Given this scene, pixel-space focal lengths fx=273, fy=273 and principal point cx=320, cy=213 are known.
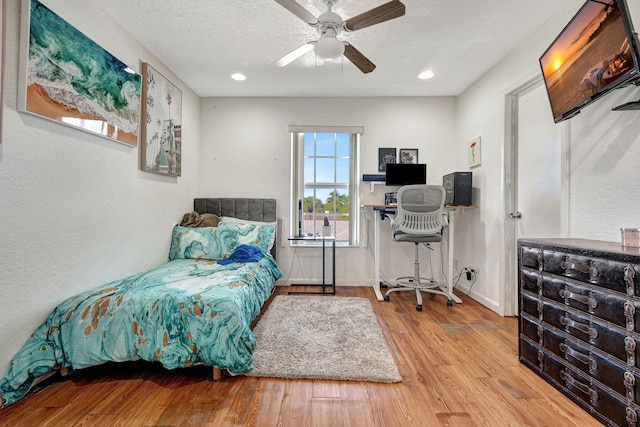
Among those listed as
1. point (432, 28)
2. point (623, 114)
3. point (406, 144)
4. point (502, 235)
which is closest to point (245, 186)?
point (406, 144)

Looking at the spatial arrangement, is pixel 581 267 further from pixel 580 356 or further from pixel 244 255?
pixel 244 255

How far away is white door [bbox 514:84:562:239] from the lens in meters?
2.22

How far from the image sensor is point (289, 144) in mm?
3729

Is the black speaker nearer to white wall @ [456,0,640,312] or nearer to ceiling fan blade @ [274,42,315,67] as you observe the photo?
white wall @ [456,0,640,312]

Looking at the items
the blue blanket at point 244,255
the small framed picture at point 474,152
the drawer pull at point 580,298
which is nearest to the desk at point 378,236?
the small framed picture at point 474,152

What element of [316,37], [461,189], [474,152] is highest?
[316,37]

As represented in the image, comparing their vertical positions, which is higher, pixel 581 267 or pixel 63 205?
pixel 63 205

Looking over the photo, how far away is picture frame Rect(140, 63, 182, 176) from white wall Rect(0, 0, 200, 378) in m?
0.12

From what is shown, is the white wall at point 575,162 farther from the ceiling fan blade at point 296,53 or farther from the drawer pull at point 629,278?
the ceiling fan blade at point 296,53

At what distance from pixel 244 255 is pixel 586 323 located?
2532mm

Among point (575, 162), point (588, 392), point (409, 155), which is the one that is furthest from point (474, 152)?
point (588, 392)

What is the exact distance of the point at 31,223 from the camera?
1589 millimetres

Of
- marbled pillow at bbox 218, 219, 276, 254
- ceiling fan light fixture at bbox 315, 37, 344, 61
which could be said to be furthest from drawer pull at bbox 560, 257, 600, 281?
marbled pillow at bbox 218, 219, 276, 254

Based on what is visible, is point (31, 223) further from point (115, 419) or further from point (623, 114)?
point (623, 114)
